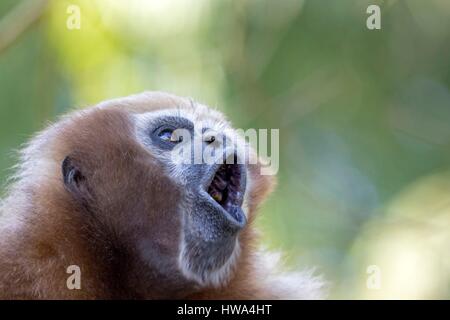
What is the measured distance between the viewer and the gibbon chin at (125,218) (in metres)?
3.72

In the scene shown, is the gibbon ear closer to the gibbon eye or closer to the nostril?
the gibbon eye

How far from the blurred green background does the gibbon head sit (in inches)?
77.4

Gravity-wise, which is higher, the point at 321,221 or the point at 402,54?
the point at 402,54

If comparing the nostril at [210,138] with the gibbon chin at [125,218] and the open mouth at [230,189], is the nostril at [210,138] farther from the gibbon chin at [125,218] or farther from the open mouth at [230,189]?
the open mouth at [230,189]

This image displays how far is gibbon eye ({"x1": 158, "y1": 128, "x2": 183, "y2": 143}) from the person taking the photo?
427 centimetres

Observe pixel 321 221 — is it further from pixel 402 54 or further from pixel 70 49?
pixel 70 49

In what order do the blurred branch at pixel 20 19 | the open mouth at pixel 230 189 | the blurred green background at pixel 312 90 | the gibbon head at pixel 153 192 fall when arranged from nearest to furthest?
the gibbon head at pixel 153 192
the open mouth at pixel 230 189
the blurred branch at pixel 20 19
the blurred green background at pixel 312 90

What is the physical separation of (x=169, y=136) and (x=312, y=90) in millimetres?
3314

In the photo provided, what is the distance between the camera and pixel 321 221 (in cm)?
708

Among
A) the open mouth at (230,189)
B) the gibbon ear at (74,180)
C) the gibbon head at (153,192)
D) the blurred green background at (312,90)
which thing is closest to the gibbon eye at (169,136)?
the gibbon head at (153,192)

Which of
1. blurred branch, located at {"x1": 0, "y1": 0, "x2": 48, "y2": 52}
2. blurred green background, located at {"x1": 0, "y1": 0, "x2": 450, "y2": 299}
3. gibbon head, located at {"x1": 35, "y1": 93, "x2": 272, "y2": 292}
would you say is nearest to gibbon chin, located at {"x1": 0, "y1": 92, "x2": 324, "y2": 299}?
gibbon head, located at {"x1": 35, "y1": 93, "x2": 272, "y2": 292}
